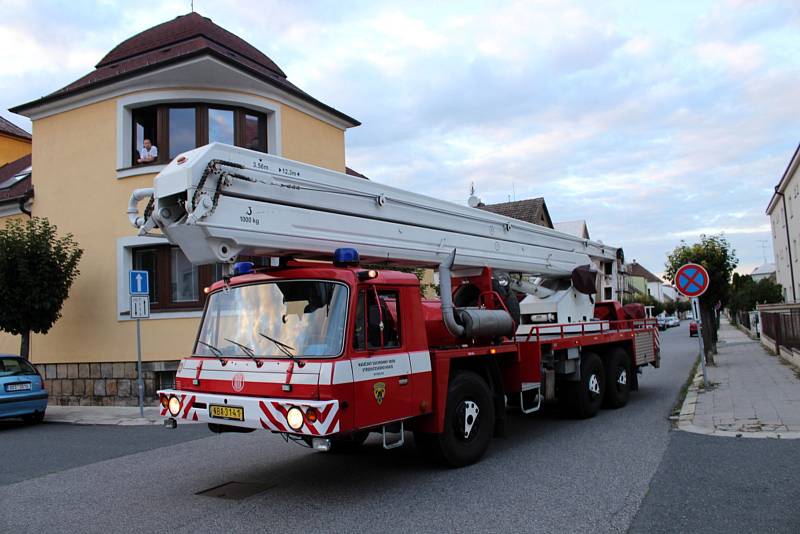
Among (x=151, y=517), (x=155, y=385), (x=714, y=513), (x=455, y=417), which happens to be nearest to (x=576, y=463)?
(x=455, y=417)

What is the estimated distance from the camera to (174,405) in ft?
20.6

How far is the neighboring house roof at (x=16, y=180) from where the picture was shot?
16.9 m

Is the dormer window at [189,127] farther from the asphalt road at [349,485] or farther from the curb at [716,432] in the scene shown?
the curb at [716,432]

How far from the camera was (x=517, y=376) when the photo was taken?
7.95 metres

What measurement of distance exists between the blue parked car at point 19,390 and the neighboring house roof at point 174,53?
6.58 m

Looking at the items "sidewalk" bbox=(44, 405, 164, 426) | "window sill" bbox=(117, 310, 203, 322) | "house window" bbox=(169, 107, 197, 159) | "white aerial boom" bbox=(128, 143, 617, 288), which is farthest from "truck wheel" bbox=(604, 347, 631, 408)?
"house window" bbox=(169, 107, 197, 159)

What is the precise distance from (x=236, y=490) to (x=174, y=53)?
12.1m

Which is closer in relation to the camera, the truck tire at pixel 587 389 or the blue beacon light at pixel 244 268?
the blue beacon light at pixel 244 268

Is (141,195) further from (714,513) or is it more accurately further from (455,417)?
(714,513)

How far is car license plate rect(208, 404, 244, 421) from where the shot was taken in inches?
224

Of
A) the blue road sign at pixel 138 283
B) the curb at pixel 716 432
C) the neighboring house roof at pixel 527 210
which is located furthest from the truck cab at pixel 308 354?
the neighboring house roof at pixel 527 210

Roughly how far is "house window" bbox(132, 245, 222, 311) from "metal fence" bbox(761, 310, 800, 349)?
559 inches

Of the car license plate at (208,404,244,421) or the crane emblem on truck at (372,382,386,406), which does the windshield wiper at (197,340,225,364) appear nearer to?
the car license plate at (208,404,244,421)

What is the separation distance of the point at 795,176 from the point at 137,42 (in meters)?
34.6
